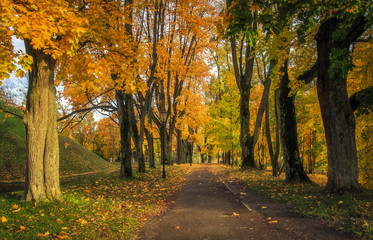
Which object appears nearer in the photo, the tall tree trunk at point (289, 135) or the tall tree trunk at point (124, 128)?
the tall tree trunk at point (289, 135)

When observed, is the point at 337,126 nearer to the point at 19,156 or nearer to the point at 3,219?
the point at 3,219

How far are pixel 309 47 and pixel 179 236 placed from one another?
1158cm

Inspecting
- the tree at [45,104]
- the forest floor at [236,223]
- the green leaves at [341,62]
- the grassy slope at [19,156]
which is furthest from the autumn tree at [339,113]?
the grassy slope at [19,156]

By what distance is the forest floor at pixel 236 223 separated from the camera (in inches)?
185

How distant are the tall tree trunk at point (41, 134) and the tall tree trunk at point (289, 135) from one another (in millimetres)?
9601

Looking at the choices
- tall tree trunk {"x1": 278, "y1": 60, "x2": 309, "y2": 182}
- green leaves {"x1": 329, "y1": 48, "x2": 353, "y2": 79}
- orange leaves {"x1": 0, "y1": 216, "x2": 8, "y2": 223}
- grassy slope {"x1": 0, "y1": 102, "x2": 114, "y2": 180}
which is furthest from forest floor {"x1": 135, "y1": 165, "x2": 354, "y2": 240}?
grassy slope {"x1": 0, "y1": 102, "x2": 114, "y2": 180}

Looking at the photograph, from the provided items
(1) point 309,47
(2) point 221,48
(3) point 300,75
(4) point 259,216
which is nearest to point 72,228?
(4) point 259,216

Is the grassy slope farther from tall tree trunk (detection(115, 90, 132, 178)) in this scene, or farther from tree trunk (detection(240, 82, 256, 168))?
tree trunk (detection(240, 82, 256, 168))

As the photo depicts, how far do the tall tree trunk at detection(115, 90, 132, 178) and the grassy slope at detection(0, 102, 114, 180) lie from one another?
682 cm

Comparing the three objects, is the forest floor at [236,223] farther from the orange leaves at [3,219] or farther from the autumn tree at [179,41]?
the autumn tree at [179,41]

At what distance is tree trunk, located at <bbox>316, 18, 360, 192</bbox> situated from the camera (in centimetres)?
758

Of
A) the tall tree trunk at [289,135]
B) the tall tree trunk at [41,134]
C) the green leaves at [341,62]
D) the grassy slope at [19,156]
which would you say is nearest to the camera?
the tall tree trunk at [41,134]

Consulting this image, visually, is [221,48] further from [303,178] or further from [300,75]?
[303,178]

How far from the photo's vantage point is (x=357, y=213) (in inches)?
214
